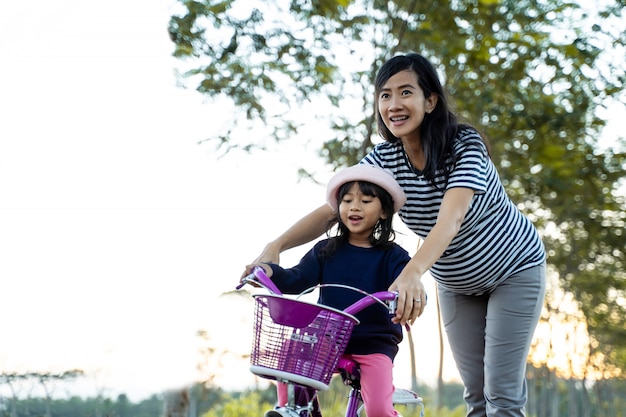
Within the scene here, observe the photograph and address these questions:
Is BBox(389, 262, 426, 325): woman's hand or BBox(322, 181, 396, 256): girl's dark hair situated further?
BBox(322, 181, 396, 256): girl's dark hair

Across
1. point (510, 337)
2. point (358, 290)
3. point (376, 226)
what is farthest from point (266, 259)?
point (510, 337)

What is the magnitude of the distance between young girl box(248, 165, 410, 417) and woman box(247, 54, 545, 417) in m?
0.13

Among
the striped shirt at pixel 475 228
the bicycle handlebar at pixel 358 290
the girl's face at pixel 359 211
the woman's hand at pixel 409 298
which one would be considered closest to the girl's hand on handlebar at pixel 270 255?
the bicycle handlebar at pixel 358 290

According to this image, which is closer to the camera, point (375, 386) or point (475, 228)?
point (375, 386)

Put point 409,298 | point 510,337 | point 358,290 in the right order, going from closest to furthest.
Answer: point 409,298, point 358,290, point 510,337

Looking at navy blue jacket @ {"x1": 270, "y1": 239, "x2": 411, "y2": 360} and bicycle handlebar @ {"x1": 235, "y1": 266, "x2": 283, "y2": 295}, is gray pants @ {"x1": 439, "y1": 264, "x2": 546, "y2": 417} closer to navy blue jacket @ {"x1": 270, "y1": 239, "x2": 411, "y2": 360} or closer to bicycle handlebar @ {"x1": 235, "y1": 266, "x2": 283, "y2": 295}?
navy blue jacket @ {"x1": 270, "y1": 239, "x2": 411, "y2": 360}

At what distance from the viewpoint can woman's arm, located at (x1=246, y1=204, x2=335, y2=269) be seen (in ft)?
10.6

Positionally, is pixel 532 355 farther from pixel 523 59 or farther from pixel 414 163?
pixel 414 163

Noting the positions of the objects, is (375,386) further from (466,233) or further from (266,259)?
(466,233)

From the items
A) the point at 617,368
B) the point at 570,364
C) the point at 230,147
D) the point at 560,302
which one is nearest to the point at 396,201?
the point at 230,147

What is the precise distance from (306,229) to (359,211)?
261 millimetres

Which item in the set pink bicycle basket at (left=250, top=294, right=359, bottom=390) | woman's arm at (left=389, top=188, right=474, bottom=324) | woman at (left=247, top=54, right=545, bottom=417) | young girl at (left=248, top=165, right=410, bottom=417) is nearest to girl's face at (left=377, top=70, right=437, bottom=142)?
woman at (left=247, top=54, right=545, bottom=417)

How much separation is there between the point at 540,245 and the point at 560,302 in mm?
15550

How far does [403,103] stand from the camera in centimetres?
313
